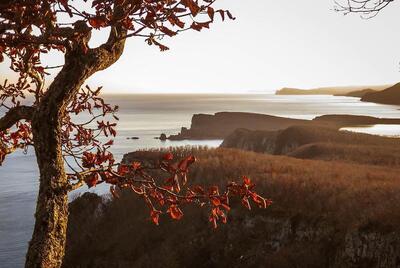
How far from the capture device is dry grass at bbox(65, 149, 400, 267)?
641 inches

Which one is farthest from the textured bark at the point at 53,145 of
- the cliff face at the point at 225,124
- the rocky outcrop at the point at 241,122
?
the cliff face at the point at 225,124

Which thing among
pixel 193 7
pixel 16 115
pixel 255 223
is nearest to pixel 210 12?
pixel 193 7

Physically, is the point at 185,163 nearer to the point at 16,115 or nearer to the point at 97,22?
the point at 97,22

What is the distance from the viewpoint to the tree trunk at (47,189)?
4.94m

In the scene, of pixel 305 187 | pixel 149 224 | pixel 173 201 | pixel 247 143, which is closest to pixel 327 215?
pixel 305 187

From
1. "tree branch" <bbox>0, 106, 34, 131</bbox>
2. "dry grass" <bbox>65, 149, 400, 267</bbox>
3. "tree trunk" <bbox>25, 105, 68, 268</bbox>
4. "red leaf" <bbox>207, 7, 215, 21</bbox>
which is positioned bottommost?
"dry grass" <bbox>65, 149, 400, 267</bbox>

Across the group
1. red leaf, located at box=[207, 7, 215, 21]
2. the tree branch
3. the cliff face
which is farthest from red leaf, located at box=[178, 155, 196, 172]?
the cliff face

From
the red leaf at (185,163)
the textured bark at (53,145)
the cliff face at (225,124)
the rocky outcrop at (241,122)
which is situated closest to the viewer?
the red leaf at (185,163)

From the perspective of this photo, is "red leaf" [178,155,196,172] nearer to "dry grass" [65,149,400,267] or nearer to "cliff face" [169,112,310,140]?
"dry grass" [65,149,400,267]

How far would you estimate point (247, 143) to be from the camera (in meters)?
67.8

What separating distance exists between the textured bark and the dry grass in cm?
1245

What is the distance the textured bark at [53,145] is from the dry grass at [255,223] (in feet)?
40.8

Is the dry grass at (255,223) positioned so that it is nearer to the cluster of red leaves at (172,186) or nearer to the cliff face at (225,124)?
the cluster of red leaves at (172,186)

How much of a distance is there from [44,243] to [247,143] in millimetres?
63392
